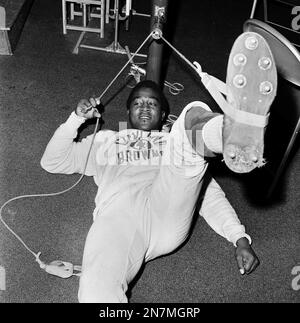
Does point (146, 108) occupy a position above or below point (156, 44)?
below

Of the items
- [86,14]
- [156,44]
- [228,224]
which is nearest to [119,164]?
[228,224]

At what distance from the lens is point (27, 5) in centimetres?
335

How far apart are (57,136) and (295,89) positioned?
3.23 ft

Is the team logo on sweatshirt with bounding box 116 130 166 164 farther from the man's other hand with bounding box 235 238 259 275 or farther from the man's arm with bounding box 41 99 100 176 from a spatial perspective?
the man's other hand with bounding box 235 238 259 275

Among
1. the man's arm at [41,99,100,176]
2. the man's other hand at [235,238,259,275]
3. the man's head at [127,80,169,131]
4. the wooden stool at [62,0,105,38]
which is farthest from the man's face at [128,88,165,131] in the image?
the wooden stool at [62,0,105,38]

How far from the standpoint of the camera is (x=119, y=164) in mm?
1696

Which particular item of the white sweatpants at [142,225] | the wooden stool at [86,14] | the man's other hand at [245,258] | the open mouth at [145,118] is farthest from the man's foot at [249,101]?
the wooden stool at [86,14]

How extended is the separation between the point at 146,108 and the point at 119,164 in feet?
0.87

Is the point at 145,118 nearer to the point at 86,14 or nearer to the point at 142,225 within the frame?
the point at 142,225

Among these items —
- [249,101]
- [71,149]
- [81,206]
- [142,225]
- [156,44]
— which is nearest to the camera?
[249,101]

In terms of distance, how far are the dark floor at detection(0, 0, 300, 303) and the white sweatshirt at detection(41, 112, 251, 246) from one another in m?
0.17

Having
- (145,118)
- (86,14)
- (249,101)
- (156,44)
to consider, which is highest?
(249,101)

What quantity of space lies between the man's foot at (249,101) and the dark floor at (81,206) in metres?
0.70

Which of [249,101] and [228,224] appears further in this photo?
[228,224]
